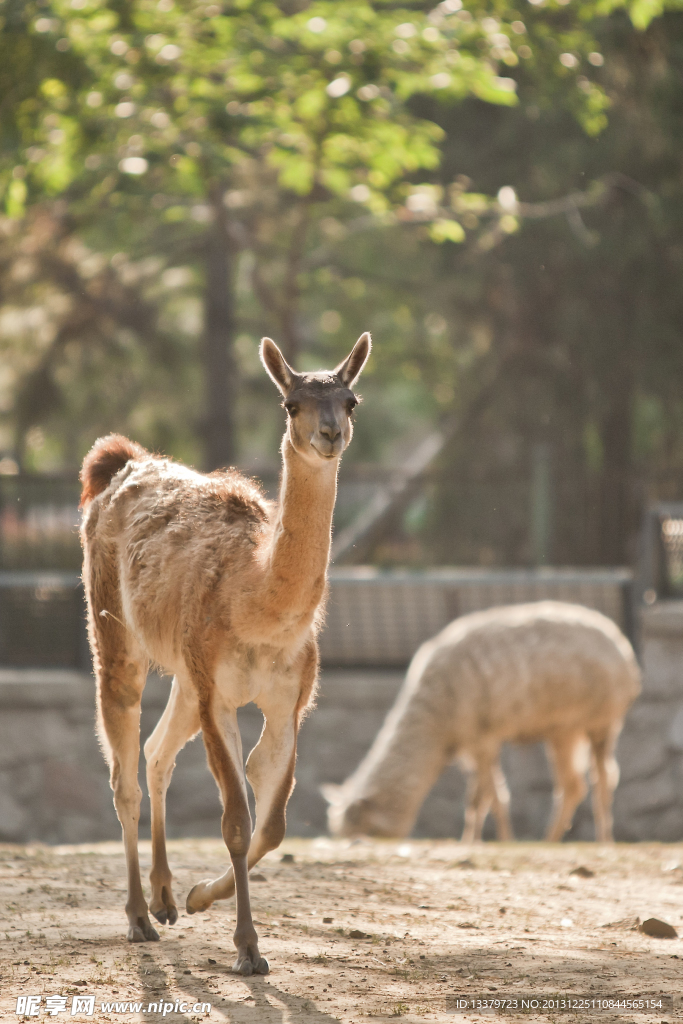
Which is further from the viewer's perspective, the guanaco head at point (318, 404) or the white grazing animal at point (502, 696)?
the white grazing animal at point (502, 696)

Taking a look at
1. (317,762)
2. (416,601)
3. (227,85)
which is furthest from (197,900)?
(416,601)

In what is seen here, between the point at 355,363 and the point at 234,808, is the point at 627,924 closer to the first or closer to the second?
the point at 234,808

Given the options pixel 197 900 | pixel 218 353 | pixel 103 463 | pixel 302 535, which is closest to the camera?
pixel 302 535

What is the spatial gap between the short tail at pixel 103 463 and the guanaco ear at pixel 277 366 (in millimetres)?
1226

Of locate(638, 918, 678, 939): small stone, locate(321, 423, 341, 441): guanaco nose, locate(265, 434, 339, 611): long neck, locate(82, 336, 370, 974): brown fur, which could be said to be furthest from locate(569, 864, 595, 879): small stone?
locate(321, 423, 341, 441): guanaco nose

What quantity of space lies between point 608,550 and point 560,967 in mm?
8601

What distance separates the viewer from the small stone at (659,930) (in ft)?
14.3

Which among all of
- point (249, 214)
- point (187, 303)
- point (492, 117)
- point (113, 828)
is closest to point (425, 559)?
point (113, 828)

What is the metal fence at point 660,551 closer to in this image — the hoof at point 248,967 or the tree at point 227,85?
the tree at point 227,85

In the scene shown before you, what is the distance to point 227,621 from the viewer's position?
160 inches

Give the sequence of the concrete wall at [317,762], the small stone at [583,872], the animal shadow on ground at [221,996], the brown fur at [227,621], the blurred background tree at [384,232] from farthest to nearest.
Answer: the concrete wall at [317,762] < the blurred background tree at [384,232] < the small stone at [583,872] < the brown fur at [227,621] < the animal shadow on ground at [221,996]

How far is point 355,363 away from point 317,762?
6963mm

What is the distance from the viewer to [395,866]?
6.16 metres

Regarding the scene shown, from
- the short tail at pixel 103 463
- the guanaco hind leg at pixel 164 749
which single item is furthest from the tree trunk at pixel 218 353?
the guanaco hind leg at pixel 164 749
